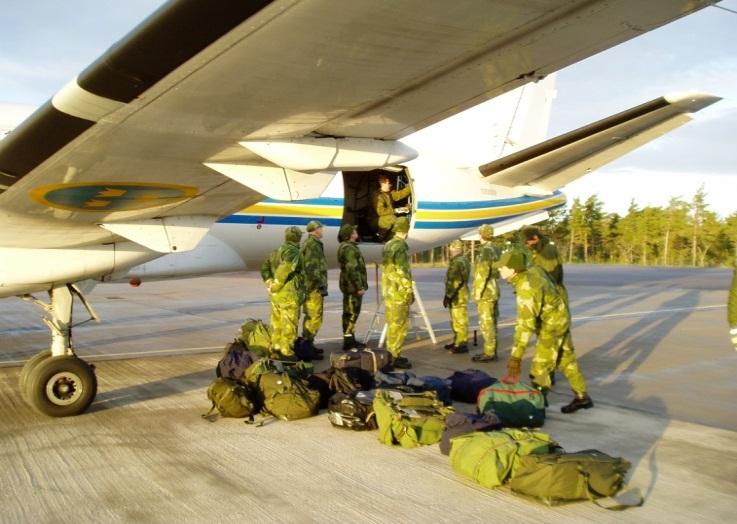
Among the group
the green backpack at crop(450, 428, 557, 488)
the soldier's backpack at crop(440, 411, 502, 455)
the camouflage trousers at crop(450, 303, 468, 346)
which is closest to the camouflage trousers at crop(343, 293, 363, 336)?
the camouflage trousers at crop(450, 303, 468, 346)

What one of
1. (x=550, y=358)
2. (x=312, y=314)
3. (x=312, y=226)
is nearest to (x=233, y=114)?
(x=550, y=358)

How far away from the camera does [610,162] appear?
977 centimetres

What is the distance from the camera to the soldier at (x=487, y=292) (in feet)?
31.7

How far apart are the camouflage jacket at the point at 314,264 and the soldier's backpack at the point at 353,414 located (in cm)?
405

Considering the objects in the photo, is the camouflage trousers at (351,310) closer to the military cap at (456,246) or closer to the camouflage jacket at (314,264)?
the camouflage jacket at (314,264)

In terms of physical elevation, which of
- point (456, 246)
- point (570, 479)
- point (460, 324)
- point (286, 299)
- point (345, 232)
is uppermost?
point (345, 232)

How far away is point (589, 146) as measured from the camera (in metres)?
9.38

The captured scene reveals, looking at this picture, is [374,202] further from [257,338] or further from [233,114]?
[233,114]

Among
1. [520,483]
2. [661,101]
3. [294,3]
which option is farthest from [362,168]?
[661,101]

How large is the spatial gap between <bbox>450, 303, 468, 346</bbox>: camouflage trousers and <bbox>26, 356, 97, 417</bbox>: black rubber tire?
5.78m

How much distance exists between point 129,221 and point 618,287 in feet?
75.0

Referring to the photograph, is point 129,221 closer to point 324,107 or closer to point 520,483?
point 324,107

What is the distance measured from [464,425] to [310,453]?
1319 mm

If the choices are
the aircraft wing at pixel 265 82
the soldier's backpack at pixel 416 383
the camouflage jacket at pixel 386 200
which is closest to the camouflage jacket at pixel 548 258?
the soldier's backpack at pixel 416 383
